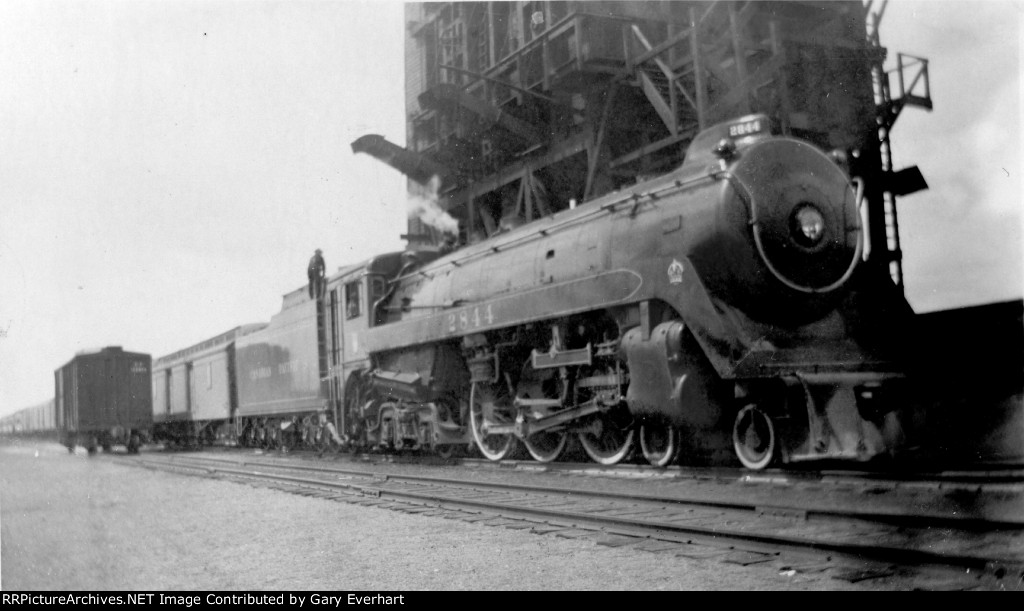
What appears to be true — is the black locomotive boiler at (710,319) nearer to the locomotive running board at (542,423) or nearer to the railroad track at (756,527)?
the locomotive running board at (542,423)

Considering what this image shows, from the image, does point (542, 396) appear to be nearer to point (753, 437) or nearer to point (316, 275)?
point (753, 437)

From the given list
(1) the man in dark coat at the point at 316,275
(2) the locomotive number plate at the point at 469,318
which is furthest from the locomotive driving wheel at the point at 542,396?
(1) the man in dark coat at the point at 316,275

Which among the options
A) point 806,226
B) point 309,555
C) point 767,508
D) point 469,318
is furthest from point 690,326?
point 309,555

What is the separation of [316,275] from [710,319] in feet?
28.5

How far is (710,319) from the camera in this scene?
7586 mm

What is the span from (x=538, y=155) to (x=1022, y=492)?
12756 mm

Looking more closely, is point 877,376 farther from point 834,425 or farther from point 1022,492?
point 1022,492

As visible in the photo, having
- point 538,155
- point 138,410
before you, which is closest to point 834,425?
point 538,155

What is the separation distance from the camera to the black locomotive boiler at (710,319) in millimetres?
7391

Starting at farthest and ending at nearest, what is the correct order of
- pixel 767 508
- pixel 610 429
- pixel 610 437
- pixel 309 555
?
pixel 610 437
pixel 610 429
pixel 767 508
pixel 309 555

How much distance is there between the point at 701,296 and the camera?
7691 mm

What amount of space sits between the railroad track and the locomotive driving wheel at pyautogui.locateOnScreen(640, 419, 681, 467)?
4.52 feet

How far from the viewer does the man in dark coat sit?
47.1ft
